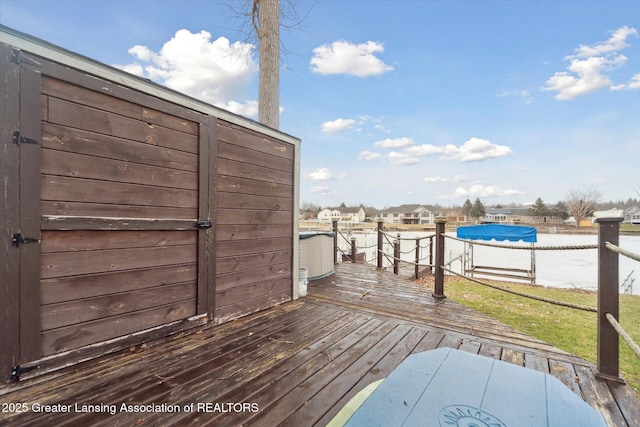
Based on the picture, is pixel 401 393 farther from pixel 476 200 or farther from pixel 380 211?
pixel 380 211

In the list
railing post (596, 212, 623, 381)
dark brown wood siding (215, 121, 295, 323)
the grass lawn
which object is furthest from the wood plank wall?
the grass lawn

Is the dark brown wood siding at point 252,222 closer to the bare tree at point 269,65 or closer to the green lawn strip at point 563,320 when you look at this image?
the bare tree at point 269,65

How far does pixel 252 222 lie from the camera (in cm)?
291

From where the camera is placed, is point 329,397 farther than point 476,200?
No

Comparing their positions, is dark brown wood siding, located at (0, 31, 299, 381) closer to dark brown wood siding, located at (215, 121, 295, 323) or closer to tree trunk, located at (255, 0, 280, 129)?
dark brown wood siding, located at (215, 121, 295, 323)

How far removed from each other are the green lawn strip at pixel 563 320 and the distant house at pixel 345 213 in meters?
51.4

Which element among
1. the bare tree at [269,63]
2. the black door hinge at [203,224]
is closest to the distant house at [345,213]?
the bare tree at [269,63]

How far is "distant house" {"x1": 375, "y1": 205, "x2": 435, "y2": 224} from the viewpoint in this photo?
2304 inches

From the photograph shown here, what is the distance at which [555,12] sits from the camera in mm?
7254

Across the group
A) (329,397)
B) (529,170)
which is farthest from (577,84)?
(329,397)

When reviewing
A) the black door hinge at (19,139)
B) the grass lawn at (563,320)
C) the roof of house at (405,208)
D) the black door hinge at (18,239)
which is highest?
the roof of house at (405,208)

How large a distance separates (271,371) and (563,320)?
19.6 ft

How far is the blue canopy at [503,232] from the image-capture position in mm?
9180

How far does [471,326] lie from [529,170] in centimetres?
2774
